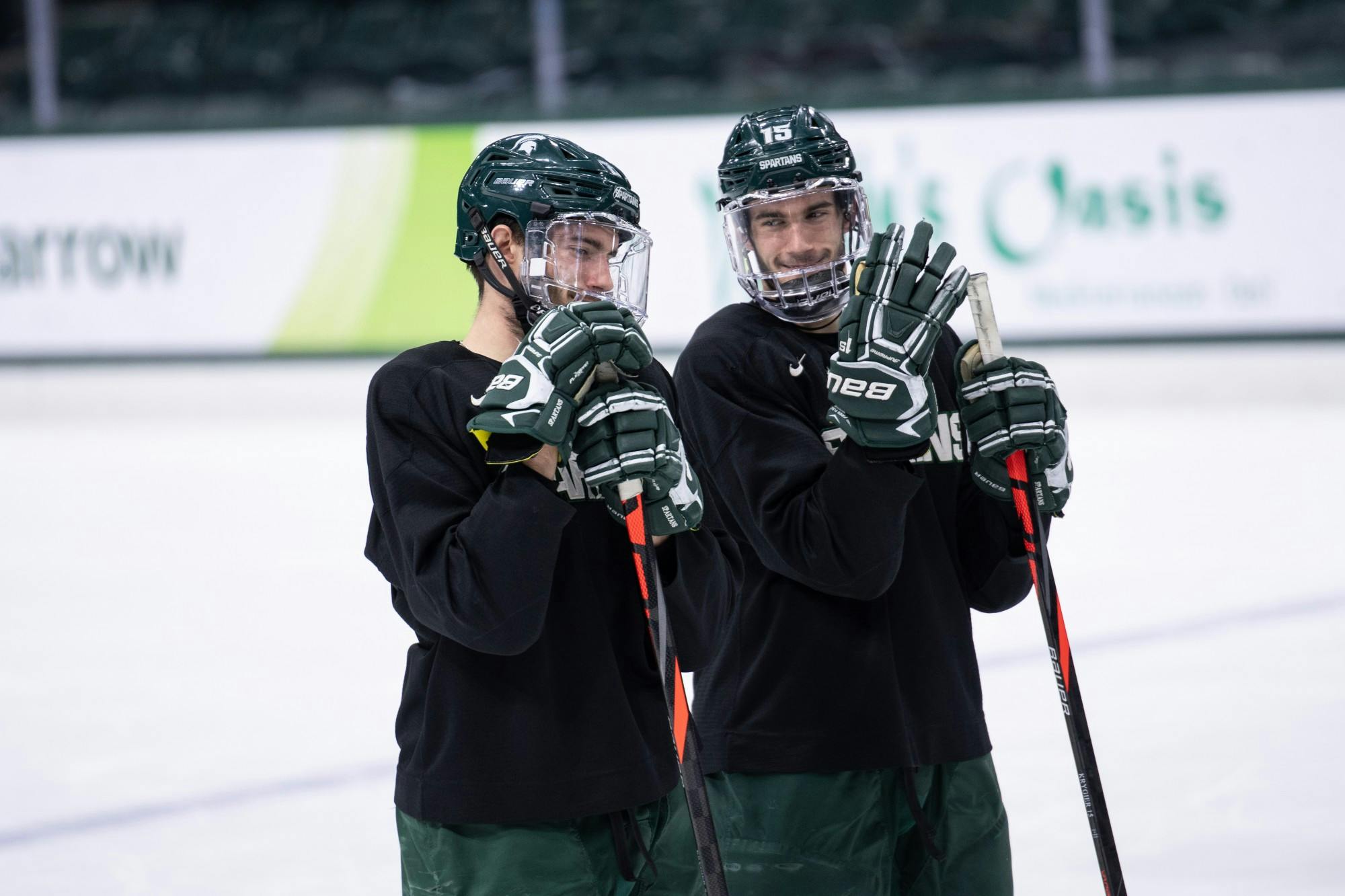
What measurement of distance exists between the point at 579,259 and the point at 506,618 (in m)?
0.42

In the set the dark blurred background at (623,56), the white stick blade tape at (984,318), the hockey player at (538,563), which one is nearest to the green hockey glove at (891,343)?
the white stick blade tape at (984,318)

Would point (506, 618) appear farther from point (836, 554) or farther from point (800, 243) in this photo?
point (800, 243)

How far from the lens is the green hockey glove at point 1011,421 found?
80.4 inches

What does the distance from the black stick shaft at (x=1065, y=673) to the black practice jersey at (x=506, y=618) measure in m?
0.44

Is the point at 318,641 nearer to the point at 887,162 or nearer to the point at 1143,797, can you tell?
the point at 1143,797

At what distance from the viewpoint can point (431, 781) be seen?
1778mm

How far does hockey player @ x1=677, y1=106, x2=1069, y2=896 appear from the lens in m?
1.97

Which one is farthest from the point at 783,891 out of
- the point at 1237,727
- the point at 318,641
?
the point at 318,641

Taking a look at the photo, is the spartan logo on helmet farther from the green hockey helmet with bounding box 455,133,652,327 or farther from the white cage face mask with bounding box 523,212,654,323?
the white cage face mask with bounding box 523,212,654,323

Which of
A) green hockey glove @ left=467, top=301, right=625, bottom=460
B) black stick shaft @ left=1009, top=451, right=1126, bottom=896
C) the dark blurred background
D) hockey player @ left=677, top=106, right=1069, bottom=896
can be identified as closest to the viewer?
green hockey glove @ left=467, top=301, right=625, bottom=460

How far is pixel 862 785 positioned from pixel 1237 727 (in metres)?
2.05

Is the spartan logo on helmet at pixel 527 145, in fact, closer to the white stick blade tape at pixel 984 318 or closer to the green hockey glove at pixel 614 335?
the green hockey glove at pixel 614 335

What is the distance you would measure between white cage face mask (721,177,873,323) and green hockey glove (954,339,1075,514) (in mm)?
204

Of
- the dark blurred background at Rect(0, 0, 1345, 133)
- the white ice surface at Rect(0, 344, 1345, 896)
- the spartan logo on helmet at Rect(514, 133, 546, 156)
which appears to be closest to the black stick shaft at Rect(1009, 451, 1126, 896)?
the spartan logo on helmet at Rect(514, 133, 546, 156)
